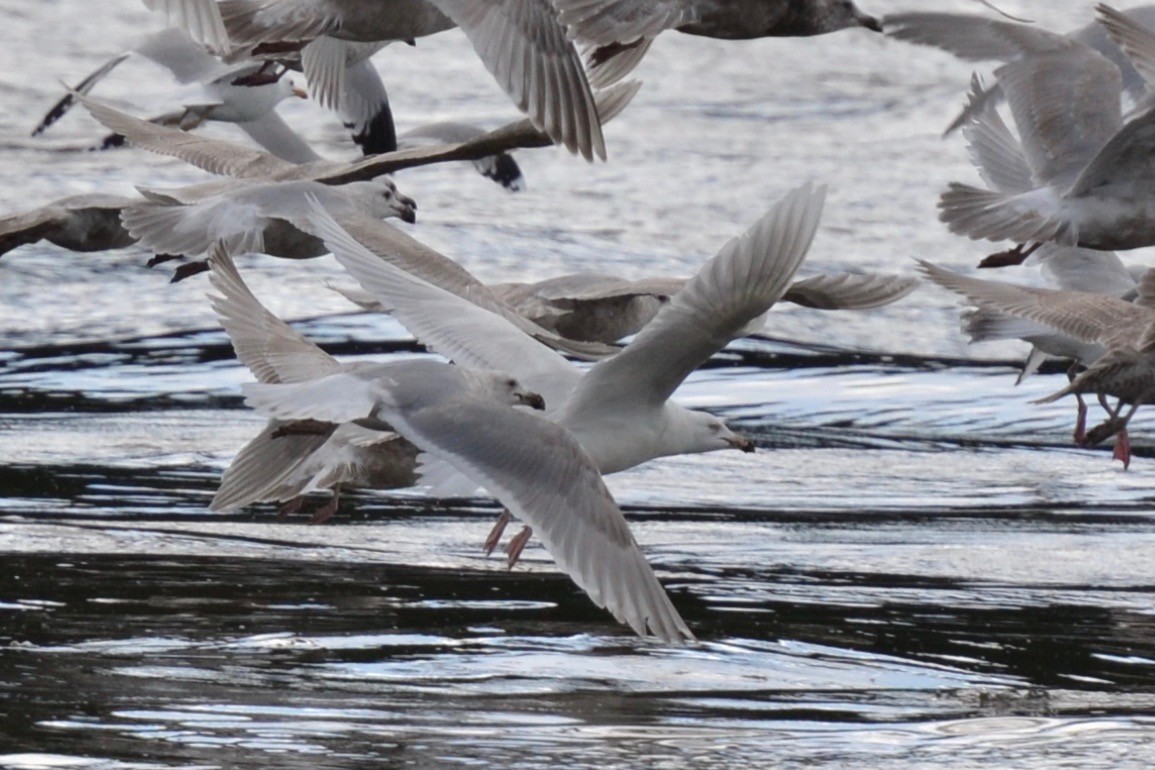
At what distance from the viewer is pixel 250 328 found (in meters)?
6.88

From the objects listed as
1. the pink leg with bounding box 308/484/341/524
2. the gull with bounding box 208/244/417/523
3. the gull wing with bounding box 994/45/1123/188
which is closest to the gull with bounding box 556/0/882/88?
the gull wing with bounding box 994/45/1123/188

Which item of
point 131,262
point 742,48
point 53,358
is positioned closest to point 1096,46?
point 53,358

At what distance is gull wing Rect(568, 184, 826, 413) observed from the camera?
5352mm

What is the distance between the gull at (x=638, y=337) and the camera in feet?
17.7

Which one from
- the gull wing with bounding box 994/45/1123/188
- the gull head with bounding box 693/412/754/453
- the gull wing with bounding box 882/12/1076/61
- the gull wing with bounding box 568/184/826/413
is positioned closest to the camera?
the gull wing with bounding box 568/184/826/413

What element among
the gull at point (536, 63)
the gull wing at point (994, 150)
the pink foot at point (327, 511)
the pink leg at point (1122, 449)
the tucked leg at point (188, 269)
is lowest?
the pink foot at point (327, 511)

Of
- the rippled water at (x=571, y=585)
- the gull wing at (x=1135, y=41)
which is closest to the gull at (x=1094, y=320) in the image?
the rippled water at (x=571, y=585)

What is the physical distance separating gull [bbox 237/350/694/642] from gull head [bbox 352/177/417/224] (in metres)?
2.30

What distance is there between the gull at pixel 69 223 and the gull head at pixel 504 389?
2104 mm

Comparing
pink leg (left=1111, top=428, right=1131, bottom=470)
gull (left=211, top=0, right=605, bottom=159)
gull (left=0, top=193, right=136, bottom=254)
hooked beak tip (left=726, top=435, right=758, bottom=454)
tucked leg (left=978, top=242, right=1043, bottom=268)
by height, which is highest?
gull (left=211, top=0, right=605, bottom=159)

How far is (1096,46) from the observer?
8.20 metres

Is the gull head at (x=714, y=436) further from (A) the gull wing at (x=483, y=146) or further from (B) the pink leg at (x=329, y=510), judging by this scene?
(B) the pink leg at (x=329, y=510)

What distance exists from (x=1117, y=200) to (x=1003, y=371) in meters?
3.48

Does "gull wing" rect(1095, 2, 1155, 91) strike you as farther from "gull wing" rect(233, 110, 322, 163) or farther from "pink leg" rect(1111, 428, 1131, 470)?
"gull wing" rect(233, 110, 322, 163)
